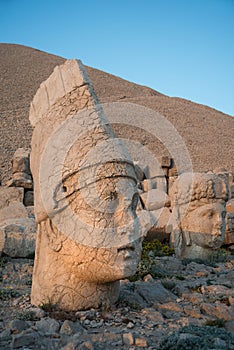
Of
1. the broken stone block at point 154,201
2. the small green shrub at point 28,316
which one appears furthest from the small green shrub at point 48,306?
the broken stone block at point 154,201

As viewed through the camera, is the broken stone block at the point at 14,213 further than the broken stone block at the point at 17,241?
Yes

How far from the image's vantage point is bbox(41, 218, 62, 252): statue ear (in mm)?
4242

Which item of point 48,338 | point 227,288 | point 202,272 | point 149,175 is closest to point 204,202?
point 202,272

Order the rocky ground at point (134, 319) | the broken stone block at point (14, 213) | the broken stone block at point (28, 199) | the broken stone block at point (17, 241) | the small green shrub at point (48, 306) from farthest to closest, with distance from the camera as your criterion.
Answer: the broken stone block at point (28, 199) < the broken stone block at point (14, 213) < the broken stone block at point (17, 241) < the small green shrub at point (48, 306) < the rocky ground at point (134, 319)

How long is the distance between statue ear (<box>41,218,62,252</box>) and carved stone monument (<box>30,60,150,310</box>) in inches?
0.4

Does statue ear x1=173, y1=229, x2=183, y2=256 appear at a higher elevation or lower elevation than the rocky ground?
higher

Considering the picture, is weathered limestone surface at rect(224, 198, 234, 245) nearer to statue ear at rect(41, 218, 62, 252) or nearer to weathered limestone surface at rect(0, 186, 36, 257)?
weathered limestone surface at rect(0, 186, 36, 257)

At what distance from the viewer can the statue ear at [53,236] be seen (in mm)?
4242

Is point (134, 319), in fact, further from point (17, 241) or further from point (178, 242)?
point (178, 242)

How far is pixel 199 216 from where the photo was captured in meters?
8.41

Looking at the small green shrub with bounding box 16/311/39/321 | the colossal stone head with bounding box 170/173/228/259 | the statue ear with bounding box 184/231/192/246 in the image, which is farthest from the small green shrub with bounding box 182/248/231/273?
the small green shrub with bounding box 16/311/39/321

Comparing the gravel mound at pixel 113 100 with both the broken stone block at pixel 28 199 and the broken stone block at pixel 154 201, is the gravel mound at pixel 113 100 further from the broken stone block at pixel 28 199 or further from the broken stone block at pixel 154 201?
the broken stone block at pixel 154 201

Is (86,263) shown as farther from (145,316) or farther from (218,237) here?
(218,237)

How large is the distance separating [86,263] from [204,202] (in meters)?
4.92
